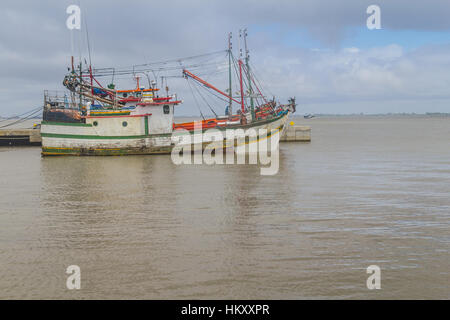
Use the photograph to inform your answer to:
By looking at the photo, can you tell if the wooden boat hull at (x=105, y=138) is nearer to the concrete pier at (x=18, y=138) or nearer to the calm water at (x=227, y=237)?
the calm water at (x=227, y=237)

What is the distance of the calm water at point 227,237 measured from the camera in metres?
6.71

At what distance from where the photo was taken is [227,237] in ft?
30.8

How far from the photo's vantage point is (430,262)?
25.1ft

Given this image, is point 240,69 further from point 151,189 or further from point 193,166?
point 151,189

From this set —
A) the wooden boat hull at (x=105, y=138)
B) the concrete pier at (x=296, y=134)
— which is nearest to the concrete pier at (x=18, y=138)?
→ the wooden boat hull at (x=105, y=138)

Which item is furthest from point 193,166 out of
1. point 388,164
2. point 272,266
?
point 272,266

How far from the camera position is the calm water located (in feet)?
22.0

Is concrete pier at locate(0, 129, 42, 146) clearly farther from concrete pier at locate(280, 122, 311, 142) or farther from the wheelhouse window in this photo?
concrete pier at locate(280, 122, 311, 142)

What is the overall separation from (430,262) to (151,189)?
11191 millimetres

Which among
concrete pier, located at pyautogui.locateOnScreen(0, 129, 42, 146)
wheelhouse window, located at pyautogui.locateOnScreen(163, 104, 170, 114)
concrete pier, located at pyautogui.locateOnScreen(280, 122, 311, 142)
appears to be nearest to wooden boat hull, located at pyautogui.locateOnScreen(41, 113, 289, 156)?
wheelhouse window, located at pyautogui.locateOnScreen(163, 104, 170, 114)

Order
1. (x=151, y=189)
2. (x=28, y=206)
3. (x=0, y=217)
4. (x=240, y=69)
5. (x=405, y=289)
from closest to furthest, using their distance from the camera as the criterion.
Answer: (x=405, y=289), (x=0, y=217), (x=28, y=206), (x=151, y=189), (x=240, y=69)

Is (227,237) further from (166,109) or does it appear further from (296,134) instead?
(296,134)
